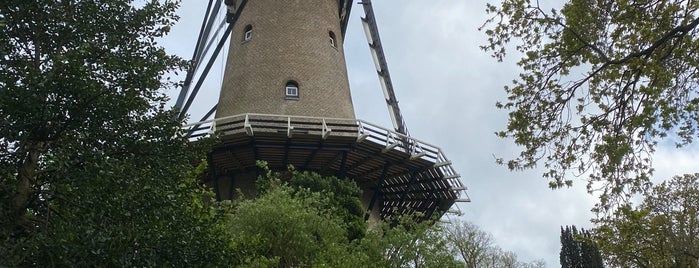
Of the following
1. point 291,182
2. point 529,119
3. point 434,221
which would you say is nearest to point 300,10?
point 291,182

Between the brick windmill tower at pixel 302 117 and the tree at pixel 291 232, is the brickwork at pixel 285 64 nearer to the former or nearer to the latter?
the brick windmill tower at pixel 302 117

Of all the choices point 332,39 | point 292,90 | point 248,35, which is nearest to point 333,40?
point 332,39

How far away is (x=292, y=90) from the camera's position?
20797 millimetres

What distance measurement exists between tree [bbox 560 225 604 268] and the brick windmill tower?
13506 millimetres

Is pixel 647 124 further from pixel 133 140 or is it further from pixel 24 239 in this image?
pixel 24 239

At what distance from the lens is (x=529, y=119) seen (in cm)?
821

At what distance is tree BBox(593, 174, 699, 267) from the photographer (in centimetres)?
1717

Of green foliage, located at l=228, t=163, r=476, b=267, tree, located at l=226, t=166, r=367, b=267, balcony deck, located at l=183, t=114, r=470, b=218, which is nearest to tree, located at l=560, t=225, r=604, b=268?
balcony deck, located at l=183, t=114, r=470, b=218

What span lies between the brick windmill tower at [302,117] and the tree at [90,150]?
928 centimetres

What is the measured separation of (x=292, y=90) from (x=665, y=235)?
1174 cm

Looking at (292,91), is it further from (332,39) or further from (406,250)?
(406,250)

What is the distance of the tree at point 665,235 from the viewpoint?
56.3 feet

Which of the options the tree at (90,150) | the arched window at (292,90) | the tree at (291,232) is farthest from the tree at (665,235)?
the tree at (90,150)

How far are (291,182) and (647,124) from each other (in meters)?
10.1
